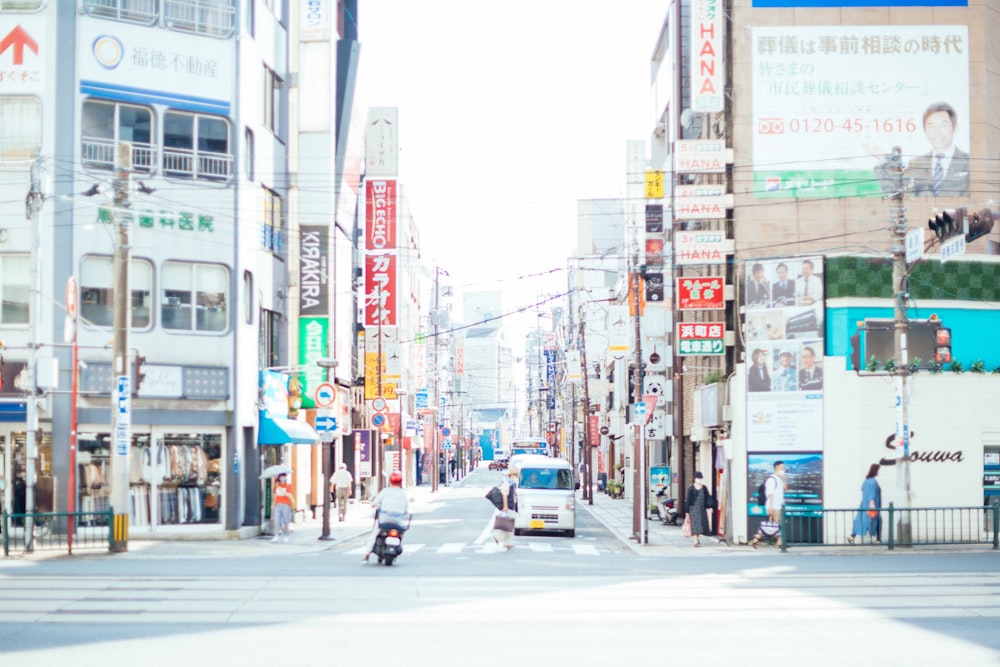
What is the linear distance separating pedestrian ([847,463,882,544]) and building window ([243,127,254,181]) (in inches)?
758

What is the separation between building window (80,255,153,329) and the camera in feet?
107

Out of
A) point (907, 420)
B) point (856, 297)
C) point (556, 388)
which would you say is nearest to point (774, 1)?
point (856, 297)

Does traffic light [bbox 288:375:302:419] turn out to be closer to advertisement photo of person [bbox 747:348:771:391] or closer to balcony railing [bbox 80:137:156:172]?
balcony railing [bbox 80:137:156:172]

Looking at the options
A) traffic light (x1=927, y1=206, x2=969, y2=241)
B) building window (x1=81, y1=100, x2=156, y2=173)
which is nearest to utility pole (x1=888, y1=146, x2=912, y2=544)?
traffic light (x1=927, y1=206, x2=969, y2=241)

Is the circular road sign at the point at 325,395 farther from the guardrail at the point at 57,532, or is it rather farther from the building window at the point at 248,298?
the guardrail at the point at 57,532

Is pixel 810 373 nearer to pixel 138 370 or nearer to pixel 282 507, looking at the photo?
pixel 282 507

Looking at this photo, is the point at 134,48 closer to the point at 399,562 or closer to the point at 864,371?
the point at 399,562

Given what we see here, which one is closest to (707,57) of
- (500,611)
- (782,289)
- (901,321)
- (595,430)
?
(782,289)

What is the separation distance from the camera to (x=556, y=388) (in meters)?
120

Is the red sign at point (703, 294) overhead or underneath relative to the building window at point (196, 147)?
underneath

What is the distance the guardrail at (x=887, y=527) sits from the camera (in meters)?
29.8

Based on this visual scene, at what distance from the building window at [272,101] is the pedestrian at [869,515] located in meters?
21.2

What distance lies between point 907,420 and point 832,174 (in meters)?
10.5

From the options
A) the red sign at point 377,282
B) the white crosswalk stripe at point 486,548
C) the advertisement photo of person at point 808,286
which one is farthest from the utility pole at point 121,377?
the red sign at point 377,282
